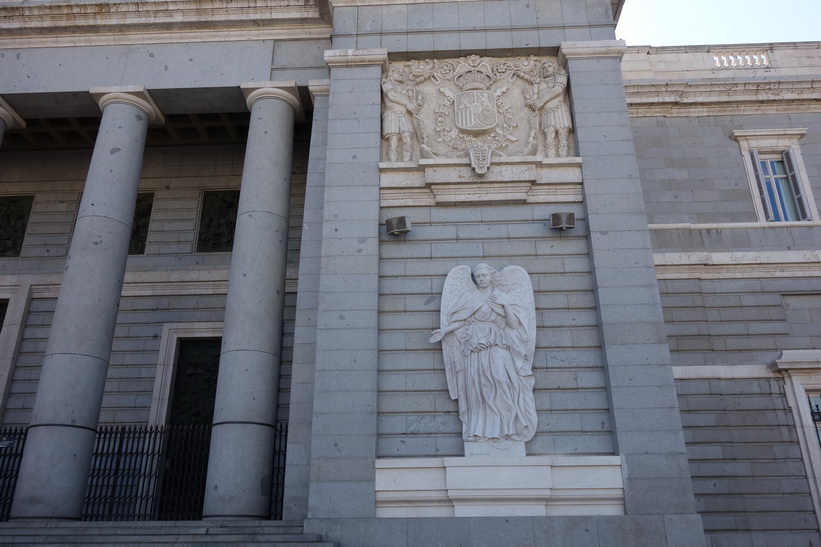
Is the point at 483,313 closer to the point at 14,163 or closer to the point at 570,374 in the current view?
the point at 570,374

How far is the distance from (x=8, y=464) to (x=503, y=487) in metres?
10.0

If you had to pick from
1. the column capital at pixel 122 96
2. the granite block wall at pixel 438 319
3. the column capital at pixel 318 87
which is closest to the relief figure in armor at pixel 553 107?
the granite block wall at pixel 438 319

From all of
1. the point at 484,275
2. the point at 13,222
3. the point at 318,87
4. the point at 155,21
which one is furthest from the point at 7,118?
the point at 484,275

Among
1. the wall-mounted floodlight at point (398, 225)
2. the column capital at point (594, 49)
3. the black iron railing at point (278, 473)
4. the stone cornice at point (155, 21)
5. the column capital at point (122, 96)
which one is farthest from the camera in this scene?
the stone cornice at point (155, 21)

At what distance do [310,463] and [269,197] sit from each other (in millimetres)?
5419

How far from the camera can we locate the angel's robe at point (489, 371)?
1029 cm

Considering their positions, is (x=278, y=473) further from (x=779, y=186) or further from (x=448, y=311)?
(x=779, y=186)

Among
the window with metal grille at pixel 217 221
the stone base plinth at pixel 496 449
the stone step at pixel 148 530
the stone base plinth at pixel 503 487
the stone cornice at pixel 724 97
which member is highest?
the stone cornice at pixel 724 97

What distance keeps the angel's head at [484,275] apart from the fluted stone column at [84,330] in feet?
23.4

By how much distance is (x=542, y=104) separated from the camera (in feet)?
42.2

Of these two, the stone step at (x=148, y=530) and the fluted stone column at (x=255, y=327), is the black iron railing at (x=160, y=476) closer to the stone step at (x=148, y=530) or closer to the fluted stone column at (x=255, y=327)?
the fluted stone column at (x=255, y=327)

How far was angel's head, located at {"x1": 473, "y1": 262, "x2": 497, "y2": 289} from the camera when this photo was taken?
1114 cm

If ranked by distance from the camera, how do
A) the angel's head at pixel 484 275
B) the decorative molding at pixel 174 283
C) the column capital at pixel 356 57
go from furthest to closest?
the decorative molding at pixel 174 283
the column capital at pixel 356 57
the angel's head at pixel 484 275

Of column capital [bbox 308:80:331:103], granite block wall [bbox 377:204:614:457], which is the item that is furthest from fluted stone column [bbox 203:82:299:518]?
granite block wall [bbox 377:204:614:457]
